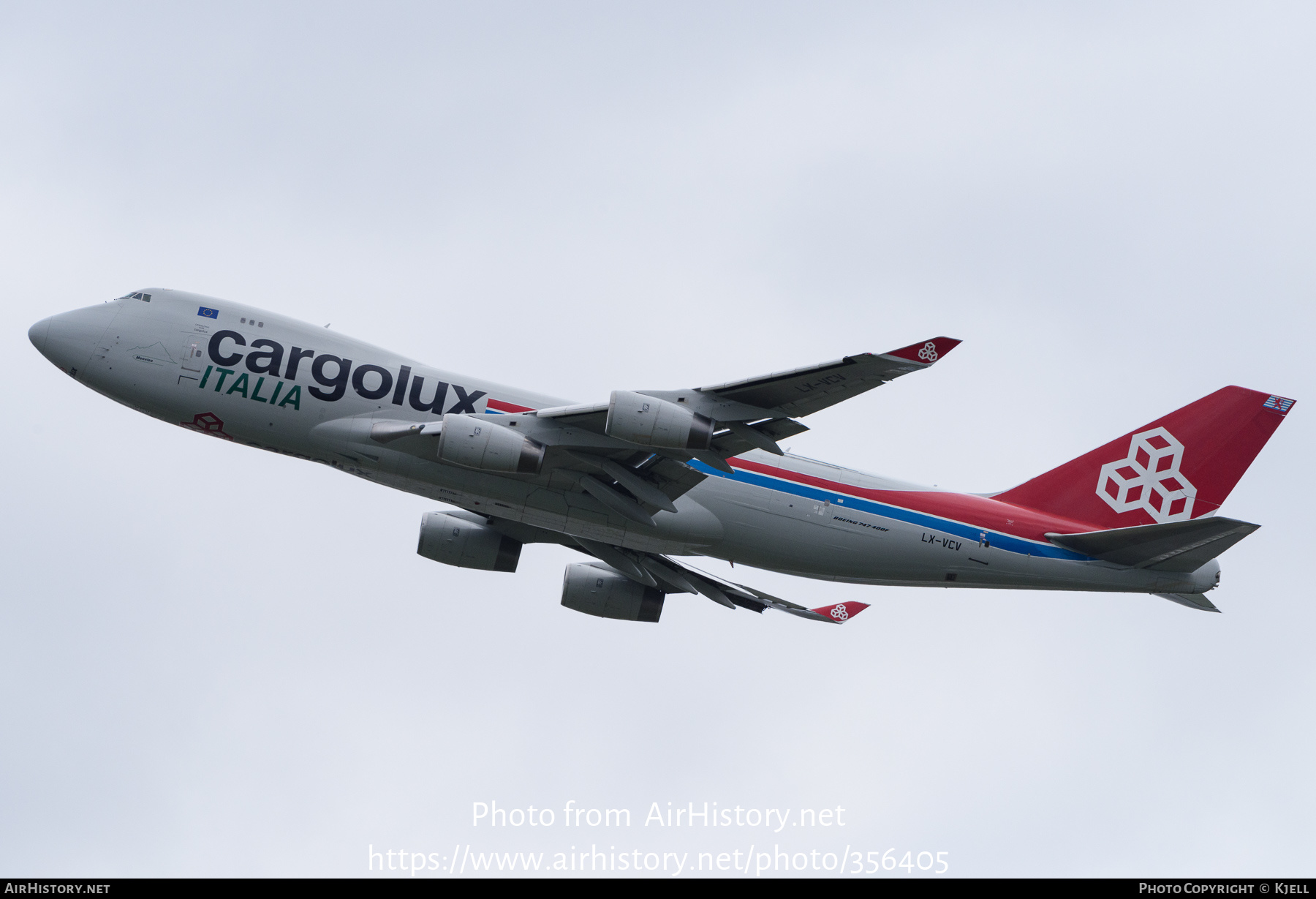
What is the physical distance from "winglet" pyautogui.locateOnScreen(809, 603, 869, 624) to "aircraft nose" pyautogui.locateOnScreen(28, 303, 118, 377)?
21438 millimetres

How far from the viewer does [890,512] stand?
32125mm

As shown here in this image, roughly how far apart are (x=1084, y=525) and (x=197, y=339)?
2448 centimetres

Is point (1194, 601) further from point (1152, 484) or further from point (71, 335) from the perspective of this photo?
point (71, 335)

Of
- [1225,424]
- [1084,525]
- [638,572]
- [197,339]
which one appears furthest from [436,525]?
[1225,424]

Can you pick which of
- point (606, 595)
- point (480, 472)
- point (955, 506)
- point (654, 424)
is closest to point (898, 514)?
point (955, 506)

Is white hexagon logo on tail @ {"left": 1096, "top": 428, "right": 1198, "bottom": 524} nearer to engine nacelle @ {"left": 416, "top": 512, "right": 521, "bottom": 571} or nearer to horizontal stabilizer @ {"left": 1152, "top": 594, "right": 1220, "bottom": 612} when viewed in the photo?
horizontal stabilizer @ {"left": 1152, "top": 594, "right": 1220, "bottom": 612}

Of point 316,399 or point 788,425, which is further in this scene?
point 316,399

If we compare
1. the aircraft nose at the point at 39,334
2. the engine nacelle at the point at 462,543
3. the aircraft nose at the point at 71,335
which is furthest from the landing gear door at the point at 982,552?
the aircraft nose at the point at 39,334

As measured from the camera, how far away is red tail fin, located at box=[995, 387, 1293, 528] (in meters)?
34.4

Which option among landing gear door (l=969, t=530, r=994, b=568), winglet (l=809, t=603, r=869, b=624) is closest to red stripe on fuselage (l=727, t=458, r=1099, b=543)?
landing gear door (l=969, t=530, r=994, b=568)

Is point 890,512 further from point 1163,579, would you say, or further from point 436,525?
point 436,525

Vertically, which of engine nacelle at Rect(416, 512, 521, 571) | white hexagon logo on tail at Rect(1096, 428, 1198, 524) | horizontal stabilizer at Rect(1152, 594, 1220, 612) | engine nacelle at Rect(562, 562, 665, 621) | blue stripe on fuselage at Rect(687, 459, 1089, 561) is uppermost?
white hexagon logo on tail at Rect(1096, 428, 1198, 524)

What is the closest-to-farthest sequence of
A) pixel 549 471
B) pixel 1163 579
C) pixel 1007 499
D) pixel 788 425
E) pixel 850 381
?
pixel 850 381 < pixel 788 425 < pixel 549 471 < pixel 1163 579 < pixel 1007 499

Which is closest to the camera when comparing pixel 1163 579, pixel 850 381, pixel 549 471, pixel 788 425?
pixel 850 381
